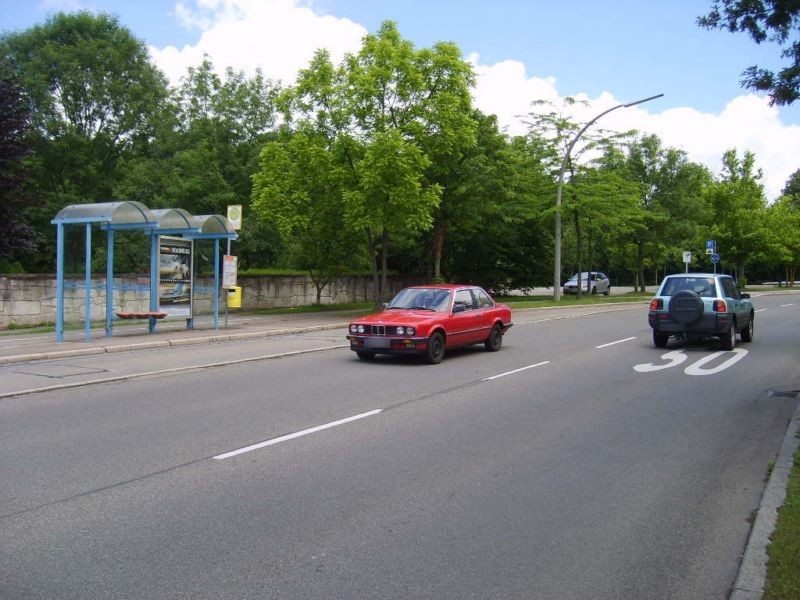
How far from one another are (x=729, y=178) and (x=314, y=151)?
49726 millimetres

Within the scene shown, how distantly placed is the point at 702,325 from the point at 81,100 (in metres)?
41.0

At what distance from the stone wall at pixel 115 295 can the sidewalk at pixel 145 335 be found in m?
1.81

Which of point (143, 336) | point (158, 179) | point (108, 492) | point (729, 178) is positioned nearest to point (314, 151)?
point (143, 336)

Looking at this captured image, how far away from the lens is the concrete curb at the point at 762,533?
3744 mm

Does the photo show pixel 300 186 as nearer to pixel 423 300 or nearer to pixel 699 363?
pixel 423 300

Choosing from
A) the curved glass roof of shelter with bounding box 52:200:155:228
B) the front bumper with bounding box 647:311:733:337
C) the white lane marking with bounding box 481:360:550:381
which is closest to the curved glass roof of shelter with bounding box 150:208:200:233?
→ the curved glass roof of shelter with bounding box 52:200:155:228

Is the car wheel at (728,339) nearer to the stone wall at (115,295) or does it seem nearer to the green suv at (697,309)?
the green suv at (697,309)

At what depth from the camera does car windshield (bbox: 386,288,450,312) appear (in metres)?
13.8

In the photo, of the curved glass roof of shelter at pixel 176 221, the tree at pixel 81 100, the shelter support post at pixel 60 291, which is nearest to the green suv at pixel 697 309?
the curved glass roof of shelter at pixel 176 221

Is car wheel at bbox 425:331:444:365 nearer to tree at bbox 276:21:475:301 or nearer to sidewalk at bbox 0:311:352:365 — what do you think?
sidewalk at bbox 0:311:352:365

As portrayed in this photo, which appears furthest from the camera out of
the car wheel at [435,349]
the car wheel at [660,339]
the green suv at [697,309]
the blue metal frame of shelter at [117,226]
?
the blue metal frame of shelter at [117,226]

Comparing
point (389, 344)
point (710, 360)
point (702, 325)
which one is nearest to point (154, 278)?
point (389, 344)

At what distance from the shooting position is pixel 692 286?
1584 cm

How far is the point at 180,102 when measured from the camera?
1531 inches
